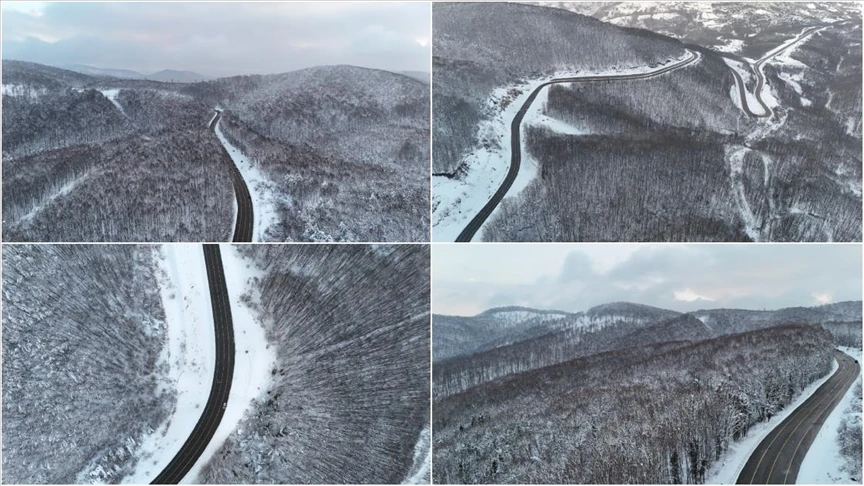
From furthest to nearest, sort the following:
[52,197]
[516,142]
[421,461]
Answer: [516,142]
[52,197]
[421,461]

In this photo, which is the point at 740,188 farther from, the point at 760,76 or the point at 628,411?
the point at 628,411

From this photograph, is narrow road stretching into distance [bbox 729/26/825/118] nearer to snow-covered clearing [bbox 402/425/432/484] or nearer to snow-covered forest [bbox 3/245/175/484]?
snow-covered clearing [bbox 402/425/432/484]

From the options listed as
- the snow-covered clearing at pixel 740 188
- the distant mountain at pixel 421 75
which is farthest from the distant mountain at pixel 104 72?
the snow-covered clearing at pixel 740 188

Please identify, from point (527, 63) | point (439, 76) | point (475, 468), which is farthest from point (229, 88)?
point (475, 468)

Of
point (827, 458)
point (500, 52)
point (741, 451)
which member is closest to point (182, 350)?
point (500, 52)

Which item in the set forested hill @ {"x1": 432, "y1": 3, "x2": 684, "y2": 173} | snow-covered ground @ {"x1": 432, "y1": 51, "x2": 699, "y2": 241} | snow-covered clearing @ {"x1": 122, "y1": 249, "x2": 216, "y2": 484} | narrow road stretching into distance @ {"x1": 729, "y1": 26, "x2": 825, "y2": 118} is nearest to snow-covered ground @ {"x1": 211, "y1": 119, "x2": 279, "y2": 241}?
snow-covered clearing @ {"x1": 122, "y1": 249, "x2": 216, "y2": 484}

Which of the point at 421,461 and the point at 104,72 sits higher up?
the point at 104,72

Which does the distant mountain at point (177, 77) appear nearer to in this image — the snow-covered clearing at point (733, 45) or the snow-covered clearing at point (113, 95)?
the snow-covered clearing at point (113, 95)
